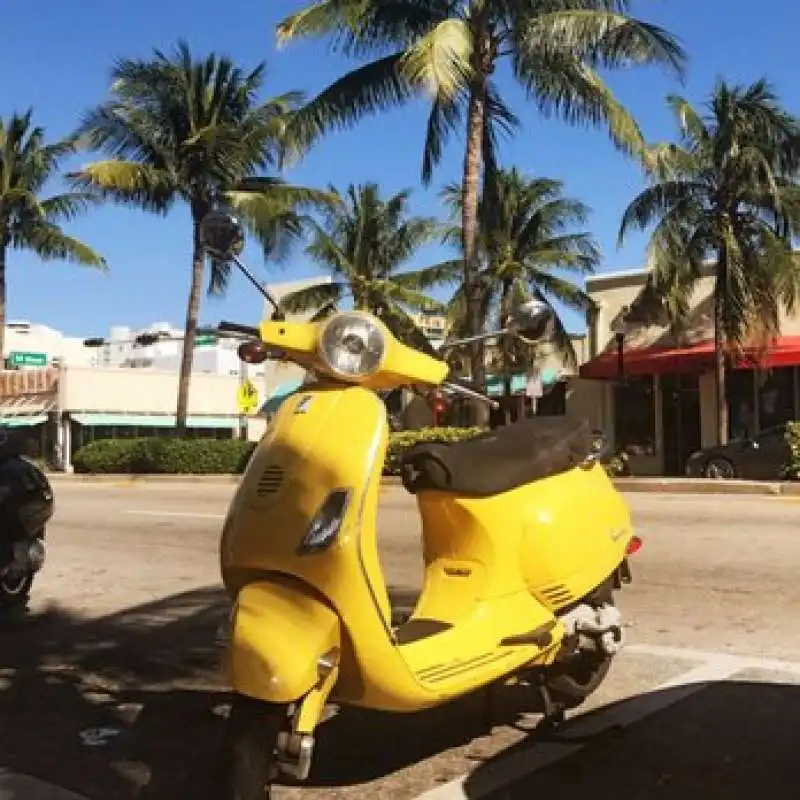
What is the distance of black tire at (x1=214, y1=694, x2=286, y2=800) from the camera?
3.24 m

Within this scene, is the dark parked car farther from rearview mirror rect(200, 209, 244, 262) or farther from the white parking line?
rearview mirror rect(200, 209, 244, 262)

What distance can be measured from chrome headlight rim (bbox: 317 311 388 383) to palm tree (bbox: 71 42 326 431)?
23.2m

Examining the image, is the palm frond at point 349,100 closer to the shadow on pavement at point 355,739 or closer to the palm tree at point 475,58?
the palm tree at point 475,58

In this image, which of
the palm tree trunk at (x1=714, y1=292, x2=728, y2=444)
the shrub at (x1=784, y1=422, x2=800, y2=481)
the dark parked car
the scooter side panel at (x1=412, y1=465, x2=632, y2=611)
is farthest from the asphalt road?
the palm tree trunk at (x1=714, y1=292, x2=728, y2=444)

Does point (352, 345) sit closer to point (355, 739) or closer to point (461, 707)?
point (355, 739)

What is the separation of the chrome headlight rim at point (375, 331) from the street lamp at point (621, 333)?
22.7 m

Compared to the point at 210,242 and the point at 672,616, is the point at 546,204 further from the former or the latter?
the point at 210,242

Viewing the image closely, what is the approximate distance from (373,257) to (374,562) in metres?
28.8

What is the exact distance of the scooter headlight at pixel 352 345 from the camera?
12.0 ft

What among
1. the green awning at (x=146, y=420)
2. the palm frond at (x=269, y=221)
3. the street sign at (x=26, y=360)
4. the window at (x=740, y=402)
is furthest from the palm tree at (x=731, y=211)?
the street sign at (x=26, y=360)

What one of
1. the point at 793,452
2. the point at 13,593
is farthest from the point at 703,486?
the point at 13,593

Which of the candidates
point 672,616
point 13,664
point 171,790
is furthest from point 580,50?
point 171,790

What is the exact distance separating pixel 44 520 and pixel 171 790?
142 inches

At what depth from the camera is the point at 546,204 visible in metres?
29.4
